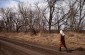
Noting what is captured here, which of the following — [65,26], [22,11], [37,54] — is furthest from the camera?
[22,11]

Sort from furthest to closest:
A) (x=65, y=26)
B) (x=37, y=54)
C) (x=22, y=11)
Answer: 1. (x=22, y=11)
2. (x=65, y=26)
3. (x=37, y=54)

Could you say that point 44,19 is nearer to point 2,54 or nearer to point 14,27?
point 2,54

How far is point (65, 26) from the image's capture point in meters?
37.8

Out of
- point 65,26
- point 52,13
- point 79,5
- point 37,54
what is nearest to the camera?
point 37,54

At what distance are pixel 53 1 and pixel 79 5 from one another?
5.61m

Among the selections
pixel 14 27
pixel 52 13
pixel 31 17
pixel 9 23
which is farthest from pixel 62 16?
pixel 9 23

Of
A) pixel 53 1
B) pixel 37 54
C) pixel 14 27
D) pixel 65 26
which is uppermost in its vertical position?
pixel 53 1

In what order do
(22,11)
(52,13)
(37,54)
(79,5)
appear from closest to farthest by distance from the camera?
(37,54) → (79,5) → (52,13) → (22,11)

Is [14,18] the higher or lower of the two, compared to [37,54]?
lower

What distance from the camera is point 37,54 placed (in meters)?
14.2

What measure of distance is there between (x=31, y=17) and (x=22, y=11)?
18207 mm

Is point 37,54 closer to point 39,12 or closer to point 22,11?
point 39,12

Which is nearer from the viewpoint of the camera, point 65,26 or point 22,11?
point 65,26

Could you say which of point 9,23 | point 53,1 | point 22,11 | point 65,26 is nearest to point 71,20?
point 65,26
